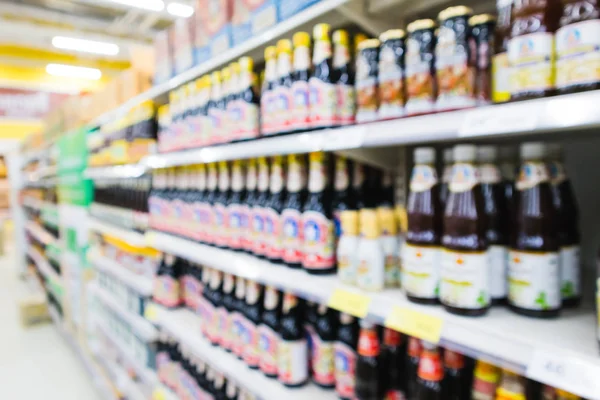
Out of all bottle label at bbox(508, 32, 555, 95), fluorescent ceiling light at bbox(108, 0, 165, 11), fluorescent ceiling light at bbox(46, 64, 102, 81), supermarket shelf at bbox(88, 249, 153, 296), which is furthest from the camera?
fluorescent ceiling light at bbox(46, 64, 102, 81)

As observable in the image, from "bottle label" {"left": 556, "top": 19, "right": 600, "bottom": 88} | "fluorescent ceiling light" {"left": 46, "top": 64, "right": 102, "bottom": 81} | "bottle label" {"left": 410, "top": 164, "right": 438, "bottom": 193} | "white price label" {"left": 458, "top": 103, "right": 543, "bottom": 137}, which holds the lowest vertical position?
"bottle label" {"left": 410, "top": 164, "right": 438, "bottom": 193}

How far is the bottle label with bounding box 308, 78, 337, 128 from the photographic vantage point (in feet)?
4.15

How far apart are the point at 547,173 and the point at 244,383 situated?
1.20 metres

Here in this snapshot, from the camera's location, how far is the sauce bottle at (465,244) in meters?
0.88

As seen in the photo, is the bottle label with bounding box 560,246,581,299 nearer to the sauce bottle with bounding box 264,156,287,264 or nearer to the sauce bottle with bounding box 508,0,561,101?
the sauce bottle with bounding box 508,0,561,101

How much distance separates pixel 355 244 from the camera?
117cm

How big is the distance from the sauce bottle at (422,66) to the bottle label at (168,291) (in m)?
1.76

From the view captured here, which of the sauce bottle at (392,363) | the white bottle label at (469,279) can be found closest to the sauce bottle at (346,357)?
the sauce bottle at (392,363)

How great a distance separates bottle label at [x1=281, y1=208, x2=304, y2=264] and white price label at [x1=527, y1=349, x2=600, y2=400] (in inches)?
30.8

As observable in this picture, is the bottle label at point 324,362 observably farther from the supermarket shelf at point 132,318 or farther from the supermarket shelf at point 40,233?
the supermarket shelf at point 40,233

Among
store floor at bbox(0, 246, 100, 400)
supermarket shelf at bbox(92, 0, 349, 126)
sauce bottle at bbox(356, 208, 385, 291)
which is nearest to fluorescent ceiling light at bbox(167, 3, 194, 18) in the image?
supermarket shelf at bbox(92, 0, 349, 126)

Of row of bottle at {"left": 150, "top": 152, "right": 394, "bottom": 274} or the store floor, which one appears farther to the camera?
the store floor

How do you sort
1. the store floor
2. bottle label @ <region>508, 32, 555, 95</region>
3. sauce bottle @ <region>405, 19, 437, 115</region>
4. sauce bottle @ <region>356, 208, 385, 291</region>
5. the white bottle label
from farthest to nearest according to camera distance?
the store floor → sauce bottle @ <region>356, 208, 385, 291</region> → sauce bottle @ <region>405, 19, 437, 115</region> → the white bottle label → bottle label @ <region>508, 32, 555, 95</region>

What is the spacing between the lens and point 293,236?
4.61 ft
